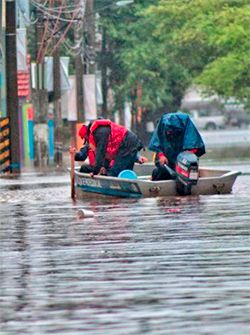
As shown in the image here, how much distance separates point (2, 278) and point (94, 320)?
254 cm

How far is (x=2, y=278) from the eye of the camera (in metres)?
11.2

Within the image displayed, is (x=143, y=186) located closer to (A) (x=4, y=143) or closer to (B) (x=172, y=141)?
(B) (x=172, y=141)

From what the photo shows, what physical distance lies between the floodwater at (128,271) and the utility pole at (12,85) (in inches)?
799

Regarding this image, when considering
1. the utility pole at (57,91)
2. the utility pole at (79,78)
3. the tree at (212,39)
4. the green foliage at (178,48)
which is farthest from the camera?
the utility pole at (79,78)

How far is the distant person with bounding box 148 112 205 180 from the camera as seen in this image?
2267 cm

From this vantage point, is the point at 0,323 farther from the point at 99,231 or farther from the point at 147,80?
the point at 147,80

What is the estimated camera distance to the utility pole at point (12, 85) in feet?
132

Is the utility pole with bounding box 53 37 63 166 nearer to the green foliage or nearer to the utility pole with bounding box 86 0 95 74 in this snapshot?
the green foliage

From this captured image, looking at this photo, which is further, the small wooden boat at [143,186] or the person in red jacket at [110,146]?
the person in red jacket at [110,146]

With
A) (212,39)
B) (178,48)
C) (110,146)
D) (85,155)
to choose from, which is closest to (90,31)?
(178,48)

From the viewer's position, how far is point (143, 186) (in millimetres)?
21969

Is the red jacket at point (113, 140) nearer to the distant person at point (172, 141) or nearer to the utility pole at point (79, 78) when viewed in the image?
the distant person at point (172, 141)

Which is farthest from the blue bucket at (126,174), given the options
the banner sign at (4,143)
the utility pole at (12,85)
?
the banner sign at (4,143)

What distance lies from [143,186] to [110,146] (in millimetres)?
1753
